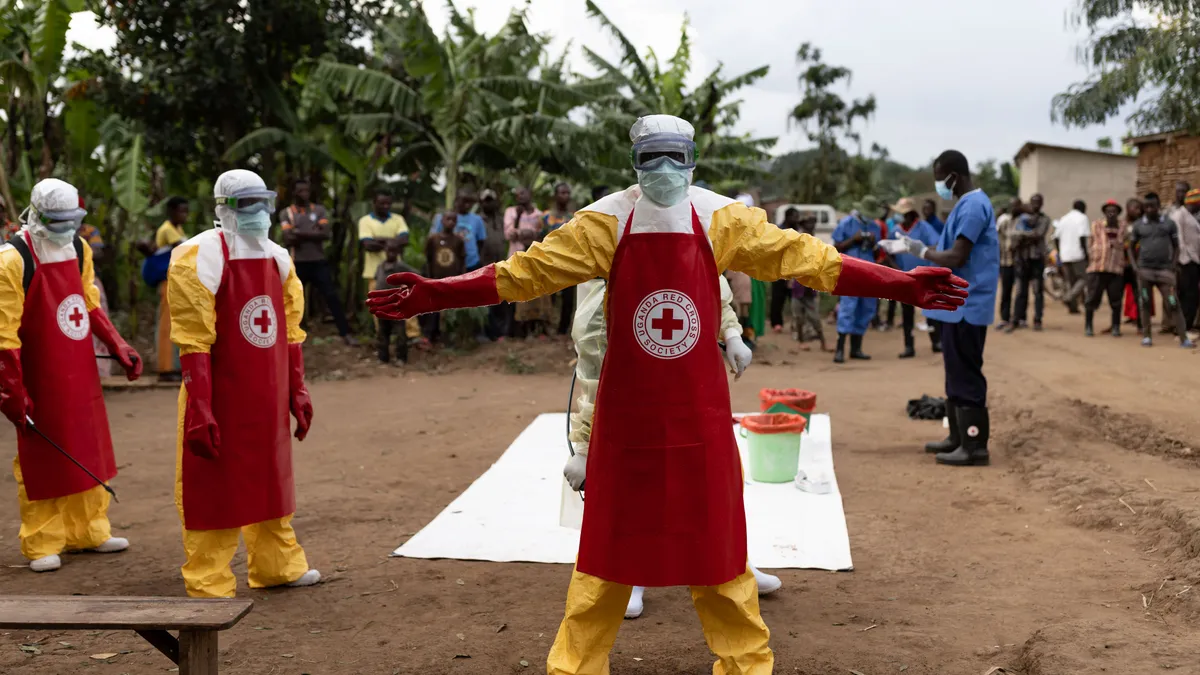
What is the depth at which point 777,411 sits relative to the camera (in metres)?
7.59

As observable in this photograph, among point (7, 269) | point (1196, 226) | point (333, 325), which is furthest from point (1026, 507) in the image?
point (333, 325)

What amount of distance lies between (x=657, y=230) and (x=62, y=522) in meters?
3.96

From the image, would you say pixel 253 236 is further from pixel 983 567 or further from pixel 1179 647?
pixel 1179 647

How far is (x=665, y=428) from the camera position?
339 cm

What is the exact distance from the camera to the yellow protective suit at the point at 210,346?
4.46 metres

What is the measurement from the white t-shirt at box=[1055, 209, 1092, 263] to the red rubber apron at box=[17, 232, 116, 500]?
567 inches

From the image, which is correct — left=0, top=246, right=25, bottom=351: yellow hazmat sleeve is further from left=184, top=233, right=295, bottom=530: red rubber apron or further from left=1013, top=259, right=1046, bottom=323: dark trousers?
left=1013, top=259, right=1046, bottom=323: dark trousers

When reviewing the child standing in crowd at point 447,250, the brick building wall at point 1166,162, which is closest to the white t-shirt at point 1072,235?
the brick building wall at point 1166,162

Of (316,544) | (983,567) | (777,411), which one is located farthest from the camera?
(777,411)

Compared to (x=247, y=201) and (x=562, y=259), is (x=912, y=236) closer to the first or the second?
(x=247, y=201)

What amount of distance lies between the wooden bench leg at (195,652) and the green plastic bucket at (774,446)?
4.02 meters

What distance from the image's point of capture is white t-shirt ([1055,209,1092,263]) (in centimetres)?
1564

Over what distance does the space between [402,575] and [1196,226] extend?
11499 millimetres

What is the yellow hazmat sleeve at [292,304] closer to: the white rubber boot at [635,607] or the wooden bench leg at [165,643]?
the wooden bench leg at [165,643]
